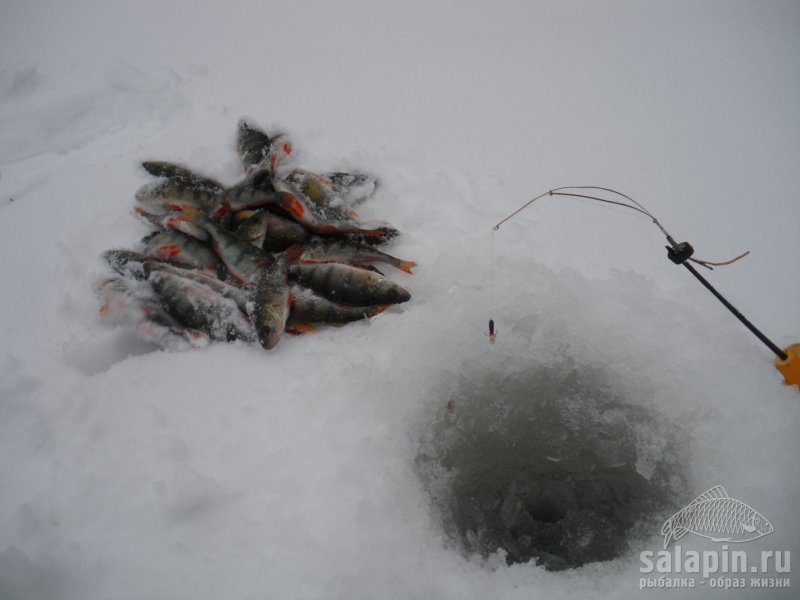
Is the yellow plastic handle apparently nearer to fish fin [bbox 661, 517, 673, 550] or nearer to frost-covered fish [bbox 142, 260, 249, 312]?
fish fin [bbox 661, 517, 673, 550]

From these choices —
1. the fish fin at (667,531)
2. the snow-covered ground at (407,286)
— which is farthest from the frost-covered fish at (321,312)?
the fish fin at (667,531)

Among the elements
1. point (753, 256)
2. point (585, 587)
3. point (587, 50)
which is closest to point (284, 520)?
point (585, 587)

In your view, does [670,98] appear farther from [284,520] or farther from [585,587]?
[284,520]

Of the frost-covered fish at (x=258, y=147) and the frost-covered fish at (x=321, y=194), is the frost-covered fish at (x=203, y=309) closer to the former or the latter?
the frost-covered fish at (x=321, y=194)

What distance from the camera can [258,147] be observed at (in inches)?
185

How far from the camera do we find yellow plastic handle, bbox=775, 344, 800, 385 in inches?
108

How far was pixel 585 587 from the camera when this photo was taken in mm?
2271

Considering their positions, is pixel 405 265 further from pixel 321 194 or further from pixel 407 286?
pixel 321 194

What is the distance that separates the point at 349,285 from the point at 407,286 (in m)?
0.51

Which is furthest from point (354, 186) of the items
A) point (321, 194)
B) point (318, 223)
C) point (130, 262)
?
point (130, 262)

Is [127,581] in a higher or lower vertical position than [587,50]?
lower

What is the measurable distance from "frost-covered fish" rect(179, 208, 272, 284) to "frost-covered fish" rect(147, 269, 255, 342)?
30 centimetres

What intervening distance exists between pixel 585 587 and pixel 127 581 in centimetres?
244

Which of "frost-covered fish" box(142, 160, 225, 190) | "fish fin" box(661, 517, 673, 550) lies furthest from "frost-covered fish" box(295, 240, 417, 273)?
"fish fin" box(661, 517, 673, 550)
